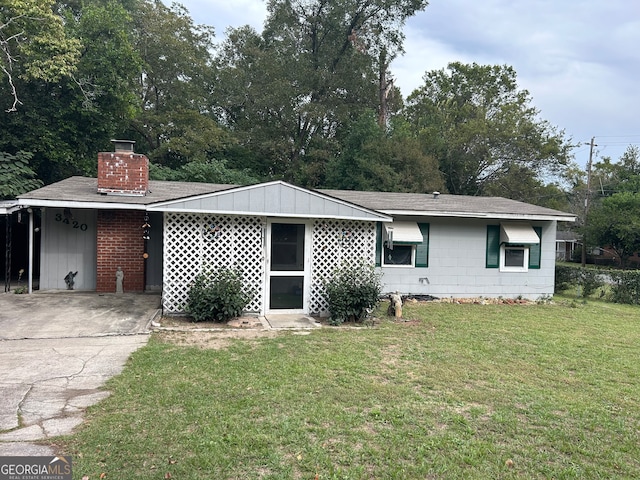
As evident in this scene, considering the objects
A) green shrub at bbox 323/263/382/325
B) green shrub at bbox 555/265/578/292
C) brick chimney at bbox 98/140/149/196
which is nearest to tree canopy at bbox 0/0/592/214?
green shrub at bbox 555/265/578/292

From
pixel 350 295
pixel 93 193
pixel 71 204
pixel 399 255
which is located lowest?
pixel 350 295

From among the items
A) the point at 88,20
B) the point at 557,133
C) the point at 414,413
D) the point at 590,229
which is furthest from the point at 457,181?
the point at 414,413

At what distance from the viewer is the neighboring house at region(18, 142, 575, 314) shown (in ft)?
26.7

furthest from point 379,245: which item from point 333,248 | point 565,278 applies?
point 565,278

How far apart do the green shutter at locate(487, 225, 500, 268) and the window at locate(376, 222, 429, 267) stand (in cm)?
183

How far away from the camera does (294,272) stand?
8.66 m

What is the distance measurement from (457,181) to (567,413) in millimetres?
24963

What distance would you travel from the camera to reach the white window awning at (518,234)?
11648mm

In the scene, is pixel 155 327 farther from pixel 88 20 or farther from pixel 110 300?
pixel 88 20

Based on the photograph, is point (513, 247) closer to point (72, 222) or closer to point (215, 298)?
point (215, 298)

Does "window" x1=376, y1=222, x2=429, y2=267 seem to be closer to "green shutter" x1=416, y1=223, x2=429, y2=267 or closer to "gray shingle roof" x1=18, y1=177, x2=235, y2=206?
"green shutter" x1=416, y1=223, x2=429, y2=267

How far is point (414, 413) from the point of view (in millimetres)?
4164

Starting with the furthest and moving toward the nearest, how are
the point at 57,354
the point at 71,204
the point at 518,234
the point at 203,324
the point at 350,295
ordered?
the point at 518,234 < the point at 71,204 < the point at 350,295 < the point at 203,324 < the point at 57,354

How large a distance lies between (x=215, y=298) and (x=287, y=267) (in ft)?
5.23
